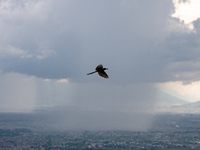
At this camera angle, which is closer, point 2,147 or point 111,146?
point 2,147

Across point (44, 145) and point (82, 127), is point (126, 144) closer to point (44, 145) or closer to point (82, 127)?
point (44, 145)

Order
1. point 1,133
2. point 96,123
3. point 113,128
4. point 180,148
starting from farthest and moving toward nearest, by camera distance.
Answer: point 96,123
point 113,128
point 1,133
point 180,148

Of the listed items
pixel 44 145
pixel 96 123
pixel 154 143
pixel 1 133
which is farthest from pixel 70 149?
pixel 96 123

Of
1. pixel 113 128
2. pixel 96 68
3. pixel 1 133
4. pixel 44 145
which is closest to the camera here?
pixel 96 68

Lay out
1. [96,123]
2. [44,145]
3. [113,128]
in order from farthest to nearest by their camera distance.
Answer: [96,123], [113,128], [44,145]

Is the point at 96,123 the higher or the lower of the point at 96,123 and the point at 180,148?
the higher

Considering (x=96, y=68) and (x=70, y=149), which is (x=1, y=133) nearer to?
(x=70, y=149)

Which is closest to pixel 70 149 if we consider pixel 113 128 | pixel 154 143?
pixel 154 143

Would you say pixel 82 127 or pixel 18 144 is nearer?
pixel 18 144

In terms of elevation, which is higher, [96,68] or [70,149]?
[96,68]
